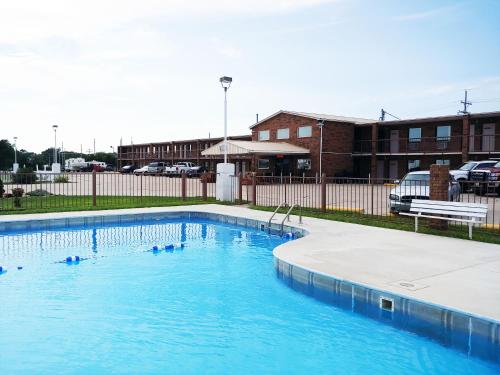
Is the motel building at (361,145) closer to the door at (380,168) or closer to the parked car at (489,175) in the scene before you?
the door at (380,168)

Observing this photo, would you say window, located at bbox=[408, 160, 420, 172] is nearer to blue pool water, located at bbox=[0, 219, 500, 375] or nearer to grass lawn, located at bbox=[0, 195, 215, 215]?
grass lawn, located at bbox=[0, 195, 215, 215]

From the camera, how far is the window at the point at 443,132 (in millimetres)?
32031

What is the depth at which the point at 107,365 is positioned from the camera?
4.82 metres

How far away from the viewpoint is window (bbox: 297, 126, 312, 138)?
36594mm

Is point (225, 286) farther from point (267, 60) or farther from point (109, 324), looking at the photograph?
point (267, 60)

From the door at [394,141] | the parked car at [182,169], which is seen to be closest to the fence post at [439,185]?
the door at [394,141]

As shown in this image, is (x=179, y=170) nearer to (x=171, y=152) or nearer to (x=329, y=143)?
(x=171, y=152)

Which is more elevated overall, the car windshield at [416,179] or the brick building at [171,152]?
the brick building at [171,152]

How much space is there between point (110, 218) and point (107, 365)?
9890mm

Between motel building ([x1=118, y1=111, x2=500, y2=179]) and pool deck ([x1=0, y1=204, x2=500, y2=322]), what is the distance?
2318 centimetres

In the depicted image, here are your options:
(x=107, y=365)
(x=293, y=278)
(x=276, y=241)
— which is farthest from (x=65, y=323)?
(x=276, y=241)

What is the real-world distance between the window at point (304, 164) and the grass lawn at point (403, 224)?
21.2 m

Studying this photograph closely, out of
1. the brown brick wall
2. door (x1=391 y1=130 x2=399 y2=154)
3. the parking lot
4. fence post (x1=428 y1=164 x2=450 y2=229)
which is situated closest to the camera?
fence post (x1=428 y1=164 x2=450 y2=229)

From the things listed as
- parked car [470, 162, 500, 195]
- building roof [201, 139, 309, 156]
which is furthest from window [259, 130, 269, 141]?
parked car [470, 162, 500, 195]
